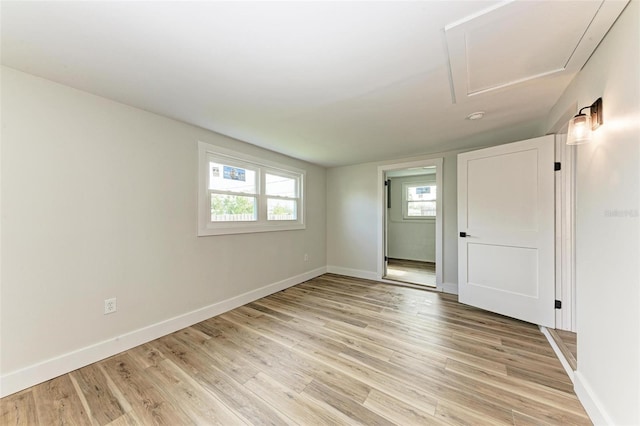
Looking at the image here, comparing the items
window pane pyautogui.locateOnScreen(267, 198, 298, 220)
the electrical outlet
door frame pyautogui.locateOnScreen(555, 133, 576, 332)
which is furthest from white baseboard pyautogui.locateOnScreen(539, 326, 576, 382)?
the electrical outlet

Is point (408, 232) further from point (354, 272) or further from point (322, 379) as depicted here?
point (322, 379)

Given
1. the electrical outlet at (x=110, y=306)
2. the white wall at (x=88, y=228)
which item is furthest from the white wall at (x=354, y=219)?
the electrical outlet at (x=110, y=306)

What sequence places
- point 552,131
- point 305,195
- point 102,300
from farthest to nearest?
point 305,195
point 552,131
point 102,300

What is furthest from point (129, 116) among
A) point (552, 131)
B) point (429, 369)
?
point (552, 131)

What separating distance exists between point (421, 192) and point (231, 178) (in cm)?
472

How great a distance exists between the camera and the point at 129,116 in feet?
7.21

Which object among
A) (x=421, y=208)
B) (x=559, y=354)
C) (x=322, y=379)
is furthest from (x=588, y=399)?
(x=421, y=208)

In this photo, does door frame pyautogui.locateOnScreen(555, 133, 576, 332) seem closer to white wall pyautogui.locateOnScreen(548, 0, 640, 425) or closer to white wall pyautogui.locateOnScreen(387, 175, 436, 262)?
white wall pyautogui.locateOnScreen(548, 0, 640, 425)

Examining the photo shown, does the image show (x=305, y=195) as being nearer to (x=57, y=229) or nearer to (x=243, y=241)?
(x=243, y=241)

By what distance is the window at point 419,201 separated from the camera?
5887 mm

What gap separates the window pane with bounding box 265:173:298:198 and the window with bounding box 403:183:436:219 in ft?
10.9

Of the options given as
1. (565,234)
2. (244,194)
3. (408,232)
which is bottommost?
(408,232)

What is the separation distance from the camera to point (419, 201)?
606cm

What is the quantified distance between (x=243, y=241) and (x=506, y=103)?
3.26 metres
